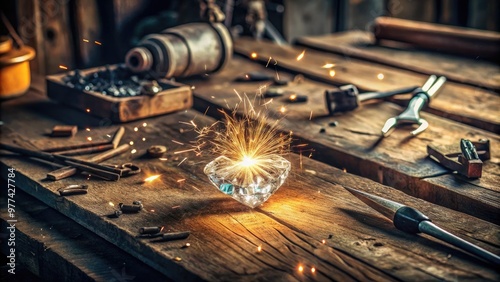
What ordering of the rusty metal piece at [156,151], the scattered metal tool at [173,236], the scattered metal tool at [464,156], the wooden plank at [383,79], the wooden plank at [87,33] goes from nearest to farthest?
the scattered metal tool at [173,236] < the scattered metal tool at [464,156] < the rusty metal piece at [156,151] < the wooden plank at [383,79] < the wooden plank at [87,33]

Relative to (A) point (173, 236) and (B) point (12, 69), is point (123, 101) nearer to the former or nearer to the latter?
(B) point (12, 69)

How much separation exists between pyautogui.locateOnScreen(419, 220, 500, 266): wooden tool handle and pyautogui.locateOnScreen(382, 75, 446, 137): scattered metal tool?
110 cm

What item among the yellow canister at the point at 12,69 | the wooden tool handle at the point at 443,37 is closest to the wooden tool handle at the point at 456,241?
the yellow canister at the point at 12,69

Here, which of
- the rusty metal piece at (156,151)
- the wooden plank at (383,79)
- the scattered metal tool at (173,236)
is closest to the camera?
the scattered metal tool at (173,236)

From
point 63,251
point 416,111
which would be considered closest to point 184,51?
point 416,111

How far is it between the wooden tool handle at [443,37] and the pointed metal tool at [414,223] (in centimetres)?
264

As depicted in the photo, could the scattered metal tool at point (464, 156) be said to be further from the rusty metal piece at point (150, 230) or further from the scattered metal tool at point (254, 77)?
the scattered metal tool at point (254, 77)

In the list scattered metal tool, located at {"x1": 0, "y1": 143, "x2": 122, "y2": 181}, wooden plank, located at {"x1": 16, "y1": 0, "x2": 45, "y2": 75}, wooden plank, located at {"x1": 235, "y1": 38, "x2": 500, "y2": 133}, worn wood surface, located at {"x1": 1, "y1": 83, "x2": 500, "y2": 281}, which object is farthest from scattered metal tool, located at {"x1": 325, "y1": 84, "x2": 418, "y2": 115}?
wooden plank, located at {"x1": 16, "y1": 0, "x2": 45, "y2": 75}

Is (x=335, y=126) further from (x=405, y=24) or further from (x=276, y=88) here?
(x=405, y=24)

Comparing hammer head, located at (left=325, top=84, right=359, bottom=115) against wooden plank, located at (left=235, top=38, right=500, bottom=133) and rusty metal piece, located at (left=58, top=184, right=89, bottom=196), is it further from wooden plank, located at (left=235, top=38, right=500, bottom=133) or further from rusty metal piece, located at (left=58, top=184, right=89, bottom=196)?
rusty metal piece, located at (left=58, top=184, right=89, bottom=196)

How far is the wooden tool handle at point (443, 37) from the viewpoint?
5.02 metres

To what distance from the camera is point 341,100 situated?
12.7 feet

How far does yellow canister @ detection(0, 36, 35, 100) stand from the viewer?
420 centimetres

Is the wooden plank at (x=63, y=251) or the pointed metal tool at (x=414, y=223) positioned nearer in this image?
the pointed metal tool at (x=414, y=223)
